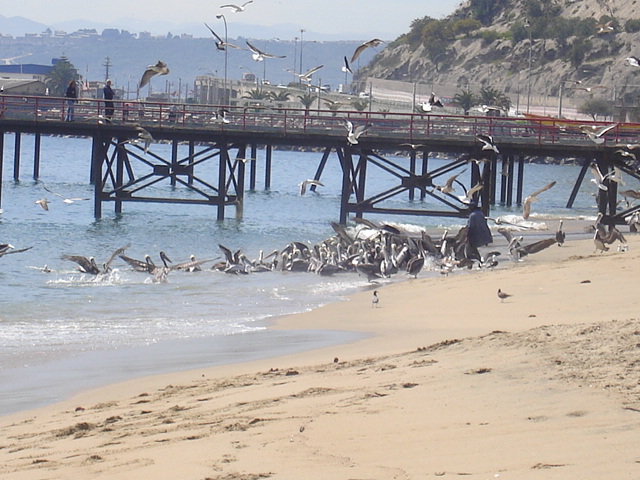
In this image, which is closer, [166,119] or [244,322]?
[244,322]

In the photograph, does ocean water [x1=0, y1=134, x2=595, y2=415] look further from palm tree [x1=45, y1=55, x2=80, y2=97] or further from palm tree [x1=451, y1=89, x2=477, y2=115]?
palm tree [x1=45, y1=55, x2=80, y2=97]

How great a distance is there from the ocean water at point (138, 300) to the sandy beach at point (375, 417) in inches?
33.6

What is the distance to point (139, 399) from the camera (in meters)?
8.07

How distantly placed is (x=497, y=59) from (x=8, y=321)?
381 ft

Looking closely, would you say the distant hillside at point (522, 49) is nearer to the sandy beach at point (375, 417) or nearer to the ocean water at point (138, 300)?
the ocean water at point (138, 300)

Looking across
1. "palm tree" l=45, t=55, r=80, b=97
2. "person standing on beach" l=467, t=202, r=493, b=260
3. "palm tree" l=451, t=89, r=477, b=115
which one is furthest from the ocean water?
"palm tree" l=45, t=55, r=80, b=97

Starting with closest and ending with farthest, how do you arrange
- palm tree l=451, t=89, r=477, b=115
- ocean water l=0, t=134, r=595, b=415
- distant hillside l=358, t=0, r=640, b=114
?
ocean water l=0, t=134, r=595, b=415 → palm tree l=451, t=89, r=477, b=115 → distant hillside l=358, t=0, r=640, b=114

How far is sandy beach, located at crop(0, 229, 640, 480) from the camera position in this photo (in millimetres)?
5367

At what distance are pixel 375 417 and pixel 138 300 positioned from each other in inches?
369

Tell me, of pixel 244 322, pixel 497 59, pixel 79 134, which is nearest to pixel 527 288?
pixel 244 322

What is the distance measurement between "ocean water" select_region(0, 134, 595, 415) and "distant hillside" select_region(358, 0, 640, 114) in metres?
70.2

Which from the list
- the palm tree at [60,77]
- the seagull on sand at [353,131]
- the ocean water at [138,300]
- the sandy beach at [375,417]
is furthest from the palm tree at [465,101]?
the sandy beach at [375,417]

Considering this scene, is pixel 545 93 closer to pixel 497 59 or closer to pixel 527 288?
pixel 497 59

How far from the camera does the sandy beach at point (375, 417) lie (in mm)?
5367
